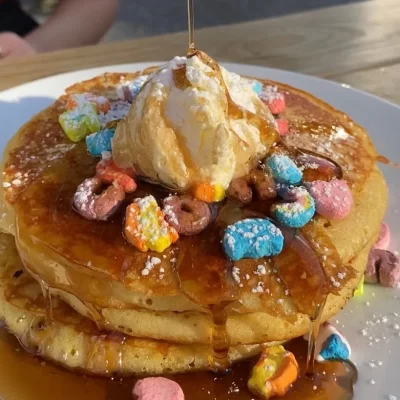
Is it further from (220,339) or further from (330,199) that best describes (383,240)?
(220,339)

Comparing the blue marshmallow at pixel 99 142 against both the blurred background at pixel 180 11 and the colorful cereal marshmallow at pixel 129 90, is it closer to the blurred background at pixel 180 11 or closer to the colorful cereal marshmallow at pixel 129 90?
the colorful cereal marshmallow at pixel 129 90

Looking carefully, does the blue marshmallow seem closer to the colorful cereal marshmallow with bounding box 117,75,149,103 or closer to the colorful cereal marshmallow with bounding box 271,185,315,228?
the colorful cereal marshmallow with bounding box 117,75,149,103

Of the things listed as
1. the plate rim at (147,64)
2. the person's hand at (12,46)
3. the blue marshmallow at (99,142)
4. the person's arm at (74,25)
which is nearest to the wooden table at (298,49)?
the plate rim at (147,64)

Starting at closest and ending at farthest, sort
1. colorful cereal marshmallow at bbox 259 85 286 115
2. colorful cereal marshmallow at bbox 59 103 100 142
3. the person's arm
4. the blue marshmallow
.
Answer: the blue marshmallow, colorful cereal marshmallow at bbox 59 103 100 142, colorful cereal marshmallow at bbox 259 85 286 115, the person's arm

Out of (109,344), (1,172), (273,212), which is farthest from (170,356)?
(1,172)

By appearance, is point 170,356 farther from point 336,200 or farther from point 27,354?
point 336,200

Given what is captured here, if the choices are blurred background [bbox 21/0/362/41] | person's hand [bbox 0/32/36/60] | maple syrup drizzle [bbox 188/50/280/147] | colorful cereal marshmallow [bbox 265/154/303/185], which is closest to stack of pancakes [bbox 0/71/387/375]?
colorful cereal marshmallow [bbox 265/154/303/185]

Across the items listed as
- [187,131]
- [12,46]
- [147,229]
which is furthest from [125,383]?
[12,46]
